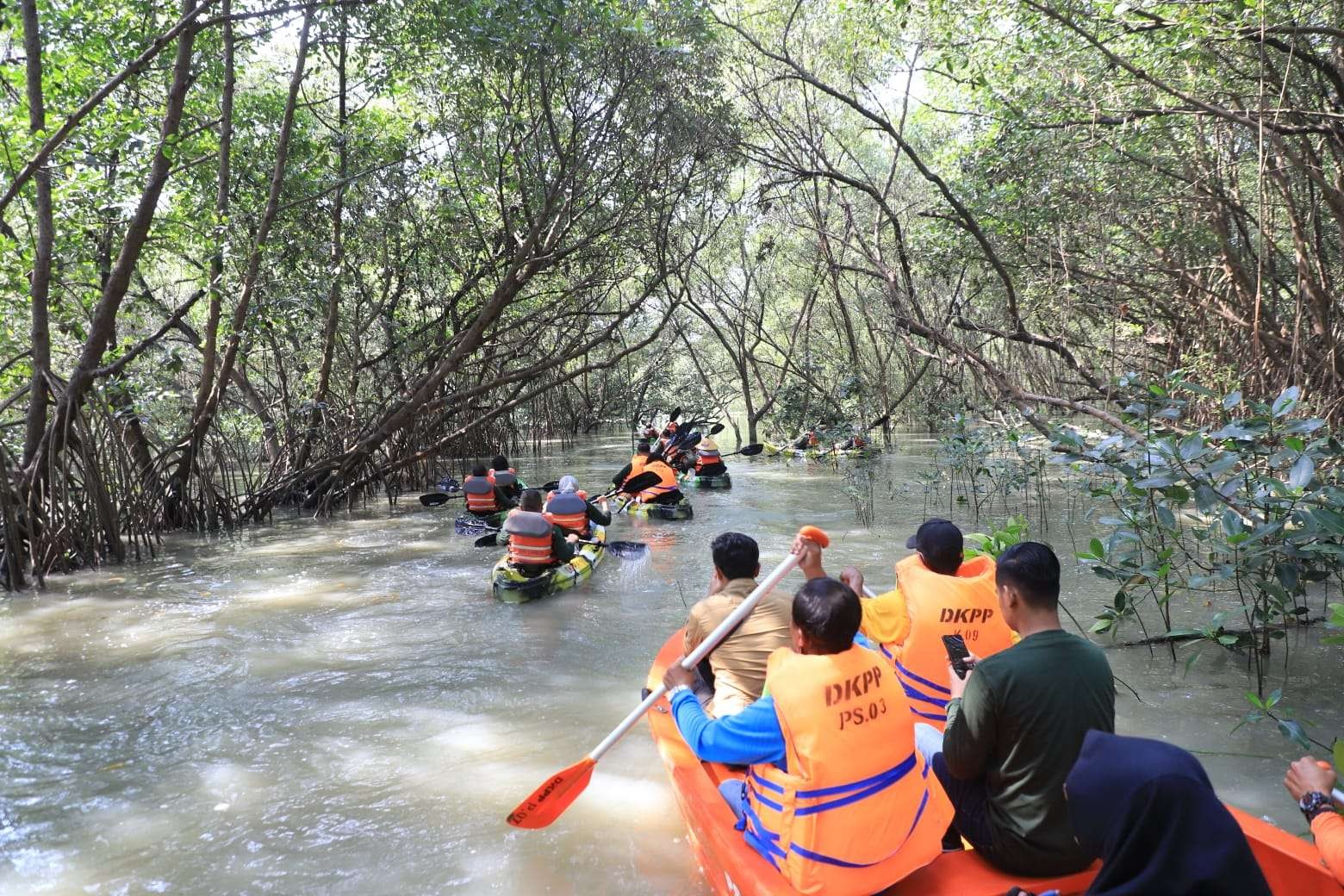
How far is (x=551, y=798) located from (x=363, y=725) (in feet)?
6.53

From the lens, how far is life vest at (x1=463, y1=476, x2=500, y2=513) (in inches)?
391

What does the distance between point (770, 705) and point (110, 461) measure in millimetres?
8356

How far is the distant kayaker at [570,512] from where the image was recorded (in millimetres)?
8125

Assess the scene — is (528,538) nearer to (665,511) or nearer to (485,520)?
(485,520)

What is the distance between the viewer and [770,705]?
2283mm

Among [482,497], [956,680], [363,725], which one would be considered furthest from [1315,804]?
[482,497]

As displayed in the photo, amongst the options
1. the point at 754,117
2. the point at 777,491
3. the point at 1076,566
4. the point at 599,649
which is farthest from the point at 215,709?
the point at 754,117

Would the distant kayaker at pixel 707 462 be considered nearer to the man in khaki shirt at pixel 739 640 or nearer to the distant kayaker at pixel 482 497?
the distant kayaker at pixel 482 497

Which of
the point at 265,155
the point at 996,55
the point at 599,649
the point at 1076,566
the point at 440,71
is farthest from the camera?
the point at 440,71

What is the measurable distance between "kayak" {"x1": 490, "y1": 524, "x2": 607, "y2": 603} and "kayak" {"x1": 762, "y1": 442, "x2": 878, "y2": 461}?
29.4ft

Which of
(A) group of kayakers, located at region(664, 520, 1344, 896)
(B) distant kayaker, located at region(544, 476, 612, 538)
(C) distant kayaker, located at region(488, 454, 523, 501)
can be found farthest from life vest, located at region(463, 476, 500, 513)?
(A) group of kayakers, located at region(664, 520, 1344, 896)

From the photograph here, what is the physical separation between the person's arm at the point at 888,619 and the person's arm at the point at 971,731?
778 millimetres

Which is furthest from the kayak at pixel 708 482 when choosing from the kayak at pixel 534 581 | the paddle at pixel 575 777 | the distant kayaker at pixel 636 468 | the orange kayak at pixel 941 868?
the orange kayak at pixel 941 868

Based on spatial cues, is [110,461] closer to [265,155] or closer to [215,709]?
[265,155]
